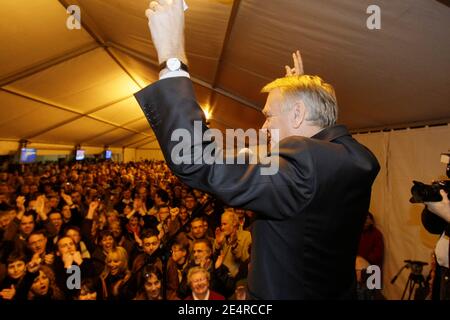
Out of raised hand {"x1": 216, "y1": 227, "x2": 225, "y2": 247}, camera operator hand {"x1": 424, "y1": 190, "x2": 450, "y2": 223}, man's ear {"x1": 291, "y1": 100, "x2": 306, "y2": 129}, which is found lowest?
raised hand {"x1": 216, "y1": 227, "x2": 225, "y2": 247}

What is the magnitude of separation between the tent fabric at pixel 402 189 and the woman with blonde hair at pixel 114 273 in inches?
124

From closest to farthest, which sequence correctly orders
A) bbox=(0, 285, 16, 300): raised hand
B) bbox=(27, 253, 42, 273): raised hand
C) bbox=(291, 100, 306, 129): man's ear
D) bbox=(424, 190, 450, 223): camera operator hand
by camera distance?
bbox=(291, 100, 306, 129): man's ear, bbox=(424, 190, 450, 223): camera operator hand, bbox=(0, 285, 16, 300): raised hand, bbox=(27, 253, 42, 273): raised hand

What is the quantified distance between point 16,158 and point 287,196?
368 inches

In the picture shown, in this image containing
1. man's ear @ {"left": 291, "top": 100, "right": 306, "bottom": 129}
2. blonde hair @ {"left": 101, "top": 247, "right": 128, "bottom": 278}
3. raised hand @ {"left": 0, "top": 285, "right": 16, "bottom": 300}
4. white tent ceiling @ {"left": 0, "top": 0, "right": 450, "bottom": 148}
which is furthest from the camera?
blonde hair @ {"left": 101, "top": 247, "right": 128, "bottom": 278}

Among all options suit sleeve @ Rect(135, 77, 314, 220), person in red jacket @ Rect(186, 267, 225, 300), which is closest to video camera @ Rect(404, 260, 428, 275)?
person in red jacket @ Rect(186, 267, 225, 300)

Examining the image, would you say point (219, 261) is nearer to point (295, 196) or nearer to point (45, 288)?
point (45, 288)

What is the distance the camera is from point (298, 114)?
0.84 m

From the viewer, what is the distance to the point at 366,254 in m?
3.98

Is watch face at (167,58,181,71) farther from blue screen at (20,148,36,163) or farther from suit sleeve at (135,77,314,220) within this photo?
blue screen at (20,148,36,163)

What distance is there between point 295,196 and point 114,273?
296cm

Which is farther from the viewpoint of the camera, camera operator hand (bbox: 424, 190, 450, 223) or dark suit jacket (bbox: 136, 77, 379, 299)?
camera operator hand (bbox: 424, 190, 450, 223)

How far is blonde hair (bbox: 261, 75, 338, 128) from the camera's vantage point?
2.77 ft

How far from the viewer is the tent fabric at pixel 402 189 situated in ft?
10.7

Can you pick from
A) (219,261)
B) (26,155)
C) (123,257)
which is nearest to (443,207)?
(219,261)
